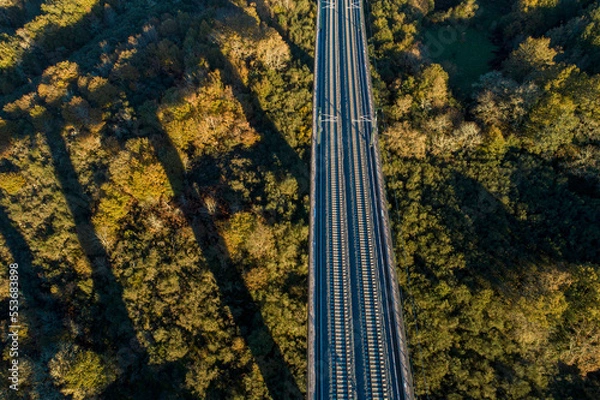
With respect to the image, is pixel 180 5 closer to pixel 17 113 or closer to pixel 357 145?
pixel 17 113

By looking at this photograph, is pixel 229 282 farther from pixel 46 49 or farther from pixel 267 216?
pixel 46 49

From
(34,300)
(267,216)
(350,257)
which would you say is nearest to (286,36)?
(267,216)

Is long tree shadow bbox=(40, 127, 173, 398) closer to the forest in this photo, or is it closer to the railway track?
the forest

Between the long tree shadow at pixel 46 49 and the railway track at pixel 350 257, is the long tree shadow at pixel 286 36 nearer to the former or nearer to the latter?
the railway track at pixel 350 257

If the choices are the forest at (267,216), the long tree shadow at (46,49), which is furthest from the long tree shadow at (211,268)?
the long tree shadow at (46,49)

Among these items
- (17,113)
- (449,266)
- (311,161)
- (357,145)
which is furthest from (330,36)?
(17,113)
